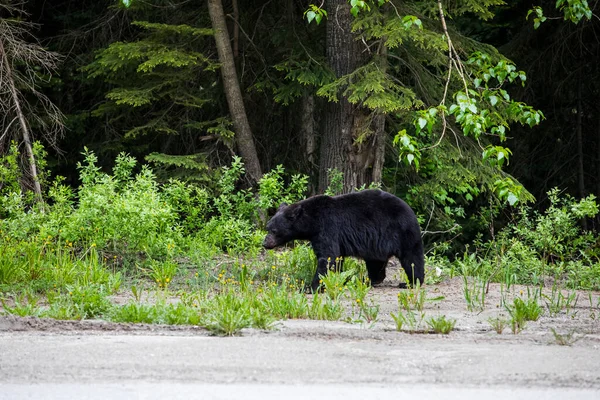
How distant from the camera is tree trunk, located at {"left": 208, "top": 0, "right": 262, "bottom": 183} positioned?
14.1 m

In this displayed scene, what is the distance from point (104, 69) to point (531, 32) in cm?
861

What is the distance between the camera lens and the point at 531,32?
676 inches

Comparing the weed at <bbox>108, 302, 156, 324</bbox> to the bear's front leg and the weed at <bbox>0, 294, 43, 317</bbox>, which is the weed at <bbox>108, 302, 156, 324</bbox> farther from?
the bear's front leg

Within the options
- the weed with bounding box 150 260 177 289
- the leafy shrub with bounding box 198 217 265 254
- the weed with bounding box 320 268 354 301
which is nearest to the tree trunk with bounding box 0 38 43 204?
the leafy shrub with bounding box 198 217 265 254

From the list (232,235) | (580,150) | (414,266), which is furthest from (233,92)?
(580,150)

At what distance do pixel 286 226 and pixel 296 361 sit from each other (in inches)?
197

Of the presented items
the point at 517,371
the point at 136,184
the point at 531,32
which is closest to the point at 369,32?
the point at 136,184

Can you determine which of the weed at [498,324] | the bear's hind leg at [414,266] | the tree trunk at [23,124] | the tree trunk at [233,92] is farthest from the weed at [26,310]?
the tree trunk at [233,92]

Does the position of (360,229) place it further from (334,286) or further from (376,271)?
(334,286)

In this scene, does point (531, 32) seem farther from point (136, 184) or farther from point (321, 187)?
point (136, 184)

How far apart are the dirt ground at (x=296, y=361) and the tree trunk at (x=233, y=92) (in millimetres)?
7661

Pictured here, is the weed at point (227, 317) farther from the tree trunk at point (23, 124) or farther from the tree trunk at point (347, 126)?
the tree trunk at point (23, 124)

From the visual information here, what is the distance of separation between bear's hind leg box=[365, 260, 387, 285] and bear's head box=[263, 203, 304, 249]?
0.98 meters

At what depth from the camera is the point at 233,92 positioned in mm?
14305
